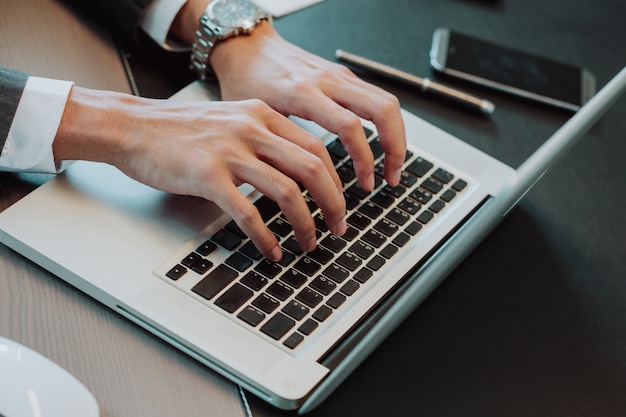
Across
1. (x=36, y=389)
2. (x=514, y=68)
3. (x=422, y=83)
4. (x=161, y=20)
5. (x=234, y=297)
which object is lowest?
(x=36, y=389)

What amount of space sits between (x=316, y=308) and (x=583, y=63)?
65cm

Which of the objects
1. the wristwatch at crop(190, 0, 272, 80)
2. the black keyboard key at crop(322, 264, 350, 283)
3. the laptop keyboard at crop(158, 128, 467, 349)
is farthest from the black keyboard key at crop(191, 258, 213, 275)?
the wristwatch at crop(190, 0, 272, 80)

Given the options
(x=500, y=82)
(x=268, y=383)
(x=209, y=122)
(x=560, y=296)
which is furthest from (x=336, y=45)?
(x=268, y=383)

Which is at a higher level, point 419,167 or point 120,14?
point 419,167

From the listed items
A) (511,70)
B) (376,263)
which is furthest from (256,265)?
(511,70)

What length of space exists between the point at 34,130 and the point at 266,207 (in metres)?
0.22

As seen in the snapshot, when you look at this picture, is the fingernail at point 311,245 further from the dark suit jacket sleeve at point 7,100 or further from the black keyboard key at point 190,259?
the dark suit jacket sleeve at point 7,100

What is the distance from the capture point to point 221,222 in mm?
674

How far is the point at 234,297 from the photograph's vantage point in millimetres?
610

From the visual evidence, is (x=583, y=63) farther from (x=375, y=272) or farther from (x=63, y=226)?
(x=63, y=226)

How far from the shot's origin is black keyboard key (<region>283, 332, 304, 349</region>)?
1.93ft

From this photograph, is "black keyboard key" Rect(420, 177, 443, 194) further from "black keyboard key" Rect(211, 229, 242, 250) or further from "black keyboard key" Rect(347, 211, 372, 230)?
"black keyboard key" Rect(211, 229, 242, 250)

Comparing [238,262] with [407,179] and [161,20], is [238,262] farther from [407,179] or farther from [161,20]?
[161,20]

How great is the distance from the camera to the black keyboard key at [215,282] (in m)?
0.61
